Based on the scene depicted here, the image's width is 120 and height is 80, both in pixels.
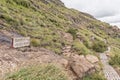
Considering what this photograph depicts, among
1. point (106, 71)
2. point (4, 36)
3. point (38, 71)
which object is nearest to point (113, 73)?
point (106, 71)

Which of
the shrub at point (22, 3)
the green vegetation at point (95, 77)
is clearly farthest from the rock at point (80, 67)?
the shrub at point (22, 3)

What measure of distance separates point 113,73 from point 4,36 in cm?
993

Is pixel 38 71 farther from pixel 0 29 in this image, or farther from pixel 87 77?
pixel 0 29

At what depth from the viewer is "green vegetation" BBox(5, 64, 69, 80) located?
405 inches

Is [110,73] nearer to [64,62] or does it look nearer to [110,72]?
[110,72]

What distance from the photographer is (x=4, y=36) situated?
65.1 feet

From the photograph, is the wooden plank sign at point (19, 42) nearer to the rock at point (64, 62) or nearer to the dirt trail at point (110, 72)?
the rock at point (64, 62)

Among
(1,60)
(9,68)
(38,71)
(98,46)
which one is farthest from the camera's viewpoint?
(98,46)

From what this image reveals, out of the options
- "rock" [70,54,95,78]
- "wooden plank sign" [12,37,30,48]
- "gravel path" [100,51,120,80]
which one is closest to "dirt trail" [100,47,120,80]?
"gravel path" [100,51,120,80]

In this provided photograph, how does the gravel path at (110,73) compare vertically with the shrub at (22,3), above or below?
below

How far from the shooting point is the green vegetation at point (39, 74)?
33.7 ft

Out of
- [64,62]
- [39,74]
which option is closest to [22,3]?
[64,62]

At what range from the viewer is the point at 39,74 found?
1106 centimetres

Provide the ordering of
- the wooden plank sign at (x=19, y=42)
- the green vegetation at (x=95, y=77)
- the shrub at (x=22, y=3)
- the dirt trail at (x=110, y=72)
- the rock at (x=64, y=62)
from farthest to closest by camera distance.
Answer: the shrub at (x=22, y=3) → the dirt trail at (x=110, y=72) → the green vegetation at (x=95, y=77) → the rock at (x=64, y=62) → the wooden plank sign at (x=19, y=42)
